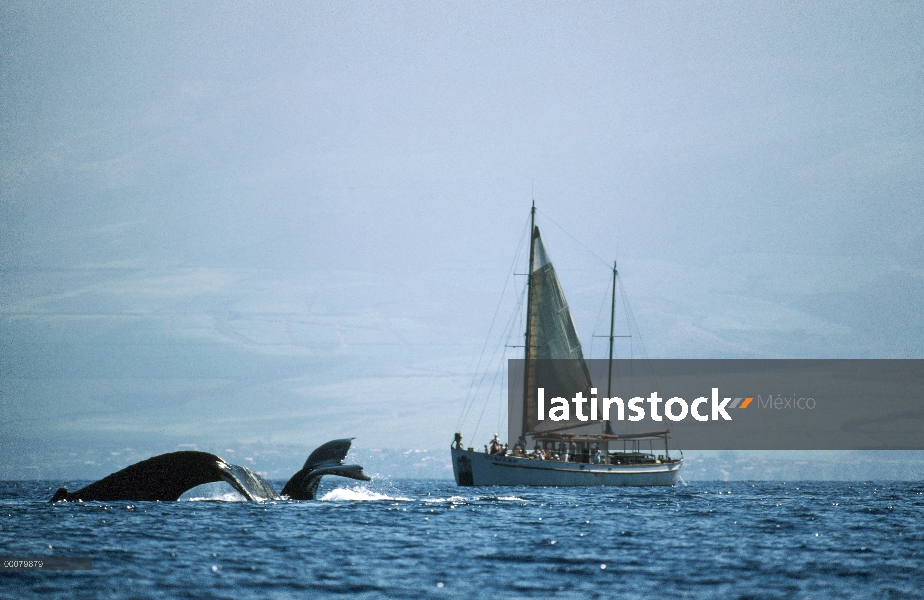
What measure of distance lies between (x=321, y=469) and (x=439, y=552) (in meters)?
12.6

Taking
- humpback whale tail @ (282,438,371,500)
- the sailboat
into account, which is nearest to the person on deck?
the sailboat

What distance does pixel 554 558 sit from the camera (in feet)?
76.7

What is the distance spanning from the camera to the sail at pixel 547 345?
287 ft

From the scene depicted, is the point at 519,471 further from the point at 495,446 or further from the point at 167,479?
the point at 167,479

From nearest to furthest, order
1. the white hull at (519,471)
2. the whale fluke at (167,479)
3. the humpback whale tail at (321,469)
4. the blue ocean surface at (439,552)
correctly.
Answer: the blue ocean surface at (439,552) → the whale fluke at (167,479) → the humpback whale tail at (321,469) → the white hull at (519,471)

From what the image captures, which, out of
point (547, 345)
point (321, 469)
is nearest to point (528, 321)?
point (547, 345)

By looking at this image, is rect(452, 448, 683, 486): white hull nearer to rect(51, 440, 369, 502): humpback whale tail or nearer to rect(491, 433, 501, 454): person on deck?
rect(491, 433, 501, 454): person on deck

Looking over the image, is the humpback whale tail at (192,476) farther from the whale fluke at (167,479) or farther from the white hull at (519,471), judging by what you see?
the white hull at (519,471)

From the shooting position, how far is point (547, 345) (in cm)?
8794

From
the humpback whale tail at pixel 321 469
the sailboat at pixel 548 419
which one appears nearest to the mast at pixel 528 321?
the sailboat at pixel 548 419

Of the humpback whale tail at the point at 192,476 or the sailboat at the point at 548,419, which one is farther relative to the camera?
the sailboat at the point at 548,419

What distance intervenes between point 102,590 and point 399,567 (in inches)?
244

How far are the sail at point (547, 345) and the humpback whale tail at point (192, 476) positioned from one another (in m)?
49.2

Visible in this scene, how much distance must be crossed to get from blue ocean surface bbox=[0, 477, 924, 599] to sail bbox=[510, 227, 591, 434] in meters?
48.1
